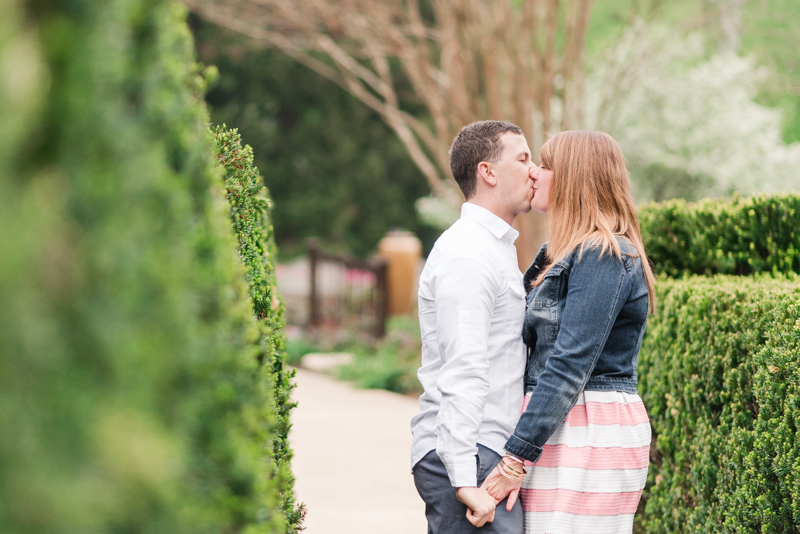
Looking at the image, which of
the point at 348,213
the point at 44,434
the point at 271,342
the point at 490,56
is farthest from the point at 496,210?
the point at 348,213

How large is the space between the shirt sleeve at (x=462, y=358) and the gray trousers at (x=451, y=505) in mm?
96

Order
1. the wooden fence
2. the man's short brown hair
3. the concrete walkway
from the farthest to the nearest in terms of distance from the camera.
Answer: the wooden fence, the concrete walkway, the man's short brown hair

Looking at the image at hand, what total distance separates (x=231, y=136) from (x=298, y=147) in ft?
63.8

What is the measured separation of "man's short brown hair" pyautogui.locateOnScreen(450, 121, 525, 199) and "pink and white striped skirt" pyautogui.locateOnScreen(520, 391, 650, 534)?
0.79 meters

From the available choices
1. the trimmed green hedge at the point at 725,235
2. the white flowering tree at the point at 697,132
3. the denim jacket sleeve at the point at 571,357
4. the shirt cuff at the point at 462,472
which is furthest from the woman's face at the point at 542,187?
the white flowering tree at the point at 697,132

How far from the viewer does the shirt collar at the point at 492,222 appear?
2383 mm

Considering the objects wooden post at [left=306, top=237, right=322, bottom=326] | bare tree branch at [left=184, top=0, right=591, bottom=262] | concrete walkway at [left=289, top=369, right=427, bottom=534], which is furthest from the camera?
wooden post at [left=306, top=237, right=322, bottom=326]

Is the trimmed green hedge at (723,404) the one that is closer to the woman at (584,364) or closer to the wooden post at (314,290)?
the woman at (584,364)

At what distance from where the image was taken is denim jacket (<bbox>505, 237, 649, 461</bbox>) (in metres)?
2.14

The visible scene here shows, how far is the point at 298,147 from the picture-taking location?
70.0 feet

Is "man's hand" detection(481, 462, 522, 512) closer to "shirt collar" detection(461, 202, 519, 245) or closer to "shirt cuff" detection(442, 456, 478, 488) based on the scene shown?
"shirt cuff" detection(442, 456, 478, 488)

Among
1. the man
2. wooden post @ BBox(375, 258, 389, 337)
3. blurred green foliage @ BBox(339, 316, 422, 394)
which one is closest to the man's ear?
the man

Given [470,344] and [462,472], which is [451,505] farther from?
[470,344]

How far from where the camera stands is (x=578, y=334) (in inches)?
84.5
